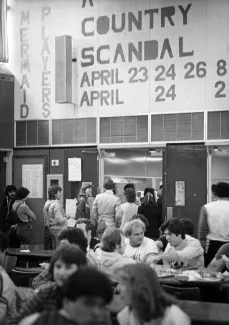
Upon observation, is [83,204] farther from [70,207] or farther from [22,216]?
[22,216]

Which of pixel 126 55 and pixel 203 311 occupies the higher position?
pixel 126 55

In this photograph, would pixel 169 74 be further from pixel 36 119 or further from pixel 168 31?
pixel 36 119

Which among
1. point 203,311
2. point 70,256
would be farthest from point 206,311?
point 70,256

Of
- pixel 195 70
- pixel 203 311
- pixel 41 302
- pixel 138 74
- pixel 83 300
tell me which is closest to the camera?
pixel 83 300

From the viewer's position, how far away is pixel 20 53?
13.3m

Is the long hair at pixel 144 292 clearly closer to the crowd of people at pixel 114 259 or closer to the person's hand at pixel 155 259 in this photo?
the crowd of people at pixel 114 259

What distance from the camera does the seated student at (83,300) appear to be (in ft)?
8.84

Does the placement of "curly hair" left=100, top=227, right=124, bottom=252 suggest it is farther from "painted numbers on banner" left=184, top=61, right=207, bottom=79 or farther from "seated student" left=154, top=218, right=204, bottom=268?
"painted numbers on banner" left=184, top=61, right=207, bottom=79

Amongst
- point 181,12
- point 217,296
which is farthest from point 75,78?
point 217,296

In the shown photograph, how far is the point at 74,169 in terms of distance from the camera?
1267 cm

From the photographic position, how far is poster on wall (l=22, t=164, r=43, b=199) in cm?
1305

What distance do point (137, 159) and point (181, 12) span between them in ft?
14.3

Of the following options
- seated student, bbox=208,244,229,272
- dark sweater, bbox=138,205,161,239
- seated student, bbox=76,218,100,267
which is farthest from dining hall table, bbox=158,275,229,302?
dark sweater, bbox=138,205,161,239

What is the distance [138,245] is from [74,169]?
5.38 metres
